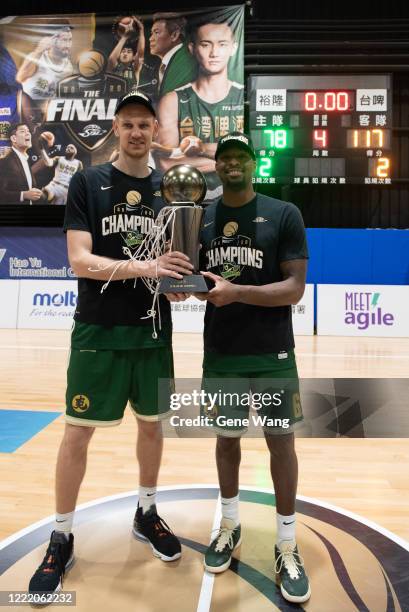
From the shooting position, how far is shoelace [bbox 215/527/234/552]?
2156 mm

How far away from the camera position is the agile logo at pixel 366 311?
783 cm

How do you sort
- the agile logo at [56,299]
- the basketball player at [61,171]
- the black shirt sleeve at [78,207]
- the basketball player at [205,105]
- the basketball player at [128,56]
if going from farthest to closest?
the basketball player at [61,171], the basketball player at [128,56], the basketball player at [205,105], the agile logo at [56,299], the black shirt sleeve at [78,207]

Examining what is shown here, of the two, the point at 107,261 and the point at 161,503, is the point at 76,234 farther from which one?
the point at 161,503

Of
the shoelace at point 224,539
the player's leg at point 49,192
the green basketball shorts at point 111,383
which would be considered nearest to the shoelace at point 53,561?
the green basketball shorts at point 111,383

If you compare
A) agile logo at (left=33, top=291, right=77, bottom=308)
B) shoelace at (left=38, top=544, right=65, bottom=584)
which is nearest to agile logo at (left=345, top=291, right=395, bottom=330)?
agile logo at (left=33, top=291, right=77, bottom=308)

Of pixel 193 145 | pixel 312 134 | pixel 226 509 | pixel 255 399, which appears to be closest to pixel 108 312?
pixel 255 399

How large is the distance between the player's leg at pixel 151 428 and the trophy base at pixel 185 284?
1.35 ft

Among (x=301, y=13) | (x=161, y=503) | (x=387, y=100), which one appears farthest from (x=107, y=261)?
(x=301, y=13)

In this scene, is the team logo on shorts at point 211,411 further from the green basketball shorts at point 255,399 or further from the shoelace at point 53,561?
the shoelace at point 53,561

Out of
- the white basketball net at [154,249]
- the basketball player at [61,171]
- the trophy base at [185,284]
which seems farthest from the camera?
the basketball player at [61,171]

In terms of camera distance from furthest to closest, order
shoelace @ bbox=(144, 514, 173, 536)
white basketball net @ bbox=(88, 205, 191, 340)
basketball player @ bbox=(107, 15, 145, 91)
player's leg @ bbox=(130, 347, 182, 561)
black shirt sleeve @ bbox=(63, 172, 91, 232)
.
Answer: basketball player @ bbox=(107, 15, 145, 91)
shoelace @ bbox=(144, 514, 173, 536)
player's leg @ bbox=(130, 347, 182, 561)
black shirt sleeve @ bbox=(63, 172, 91, 232)
white basketball net @ bbox=(88, 205, 191, 340)

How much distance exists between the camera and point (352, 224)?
10.2 meters

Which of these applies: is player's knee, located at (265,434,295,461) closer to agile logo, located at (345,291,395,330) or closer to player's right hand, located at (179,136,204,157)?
agile logo, located at (345,291,395,330)

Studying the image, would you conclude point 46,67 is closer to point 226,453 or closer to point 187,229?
point 187,229
